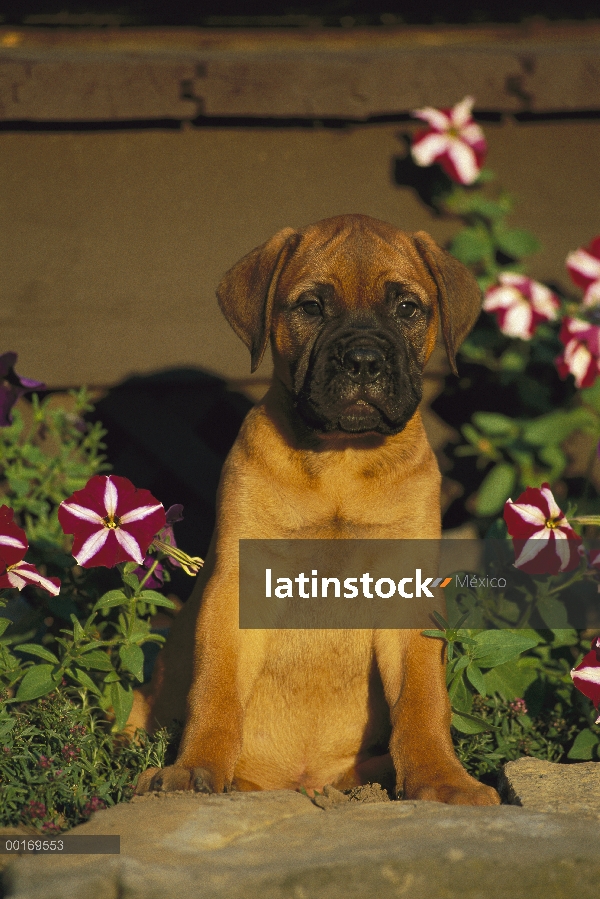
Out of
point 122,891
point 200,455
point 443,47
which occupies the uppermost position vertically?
point 443,47

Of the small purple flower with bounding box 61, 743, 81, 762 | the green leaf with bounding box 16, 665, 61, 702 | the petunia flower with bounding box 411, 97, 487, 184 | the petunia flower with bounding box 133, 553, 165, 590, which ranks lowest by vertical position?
the small purple flower with bounding box 61, 743, 81, 762

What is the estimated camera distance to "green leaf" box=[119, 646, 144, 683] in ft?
10.3

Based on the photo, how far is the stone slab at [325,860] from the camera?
2199 mm

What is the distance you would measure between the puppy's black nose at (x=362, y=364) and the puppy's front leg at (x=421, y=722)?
857 millimetres

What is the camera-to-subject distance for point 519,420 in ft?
17.4

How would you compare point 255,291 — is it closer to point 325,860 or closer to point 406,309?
point 406,309

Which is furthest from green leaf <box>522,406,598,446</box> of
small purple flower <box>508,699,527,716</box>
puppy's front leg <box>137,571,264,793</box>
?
puppy's front leg <box>137,571,264,793</box>

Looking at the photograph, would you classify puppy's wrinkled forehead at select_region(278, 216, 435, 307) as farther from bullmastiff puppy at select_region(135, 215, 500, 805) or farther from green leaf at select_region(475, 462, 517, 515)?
green leaf at select_region(475, 462, 517, 515)

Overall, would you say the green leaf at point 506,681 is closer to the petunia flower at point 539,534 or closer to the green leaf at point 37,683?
the petunia flower at point 539,534

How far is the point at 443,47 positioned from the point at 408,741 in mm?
3721

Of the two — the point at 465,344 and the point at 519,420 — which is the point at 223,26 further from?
the point at 519,420

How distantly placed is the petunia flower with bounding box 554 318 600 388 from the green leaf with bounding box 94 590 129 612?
2.43m

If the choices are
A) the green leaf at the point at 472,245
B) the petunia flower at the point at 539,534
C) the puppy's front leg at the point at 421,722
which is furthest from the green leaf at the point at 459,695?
the green leaf at the point at 472,245

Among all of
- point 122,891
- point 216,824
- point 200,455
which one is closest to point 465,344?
Result: point 200,455
